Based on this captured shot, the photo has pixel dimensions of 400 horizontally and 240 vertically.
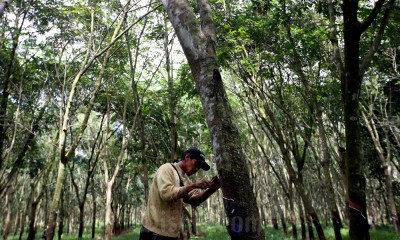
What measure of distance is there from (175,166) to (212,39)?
1.34 m

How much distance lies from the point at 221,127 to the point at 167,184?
37.2 inches

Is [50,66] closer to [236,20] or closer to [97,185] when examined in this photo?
[236,20]

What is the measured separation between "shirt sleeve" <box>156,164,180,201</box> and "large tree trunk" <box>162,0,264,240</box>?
75 centimetres

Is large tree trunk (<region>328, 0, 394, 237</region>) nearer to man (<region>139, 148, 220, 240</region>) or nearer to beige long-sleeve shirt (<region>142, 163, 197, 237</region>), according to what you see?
man (<region>139, 148, 220, 240</region>)

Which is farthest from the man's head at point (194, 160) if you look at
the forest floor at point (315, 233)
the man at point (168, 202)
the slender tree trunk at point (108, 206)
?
the forest floor at point (315, 233)

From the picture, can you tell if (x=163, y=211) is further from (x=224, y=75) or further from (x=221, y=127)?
(x=224, y=75)

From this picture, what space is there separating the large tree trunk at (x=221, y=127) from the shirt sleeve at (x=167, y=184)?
0.75m

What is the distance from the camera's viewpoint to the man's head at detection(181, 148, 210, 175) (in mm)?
3039

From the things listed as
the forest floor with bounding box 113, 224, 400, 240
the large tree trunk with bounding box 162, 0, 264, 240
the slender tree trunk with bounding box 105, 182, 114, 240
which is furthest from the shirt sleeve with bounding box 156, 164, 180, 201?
the forest floor with bounding box 113, 224, 400, 240

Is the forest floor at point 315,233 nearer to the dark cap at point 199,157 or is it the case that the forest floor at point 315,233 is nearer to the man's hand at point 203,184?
the dark cap at point 199,157

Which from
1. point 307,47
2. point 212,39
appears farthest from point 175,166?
point 307,47

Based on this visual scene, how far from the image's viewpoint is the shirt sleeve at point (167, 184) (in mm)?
2748

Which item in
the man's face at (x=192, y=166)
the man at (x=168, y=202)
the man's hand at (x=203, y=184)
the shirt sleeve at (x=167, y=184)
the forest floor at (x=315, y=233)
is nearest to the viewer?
the man's hand at (x=203, y=184)

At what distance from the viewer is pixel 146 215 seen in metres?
3.12
